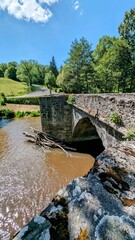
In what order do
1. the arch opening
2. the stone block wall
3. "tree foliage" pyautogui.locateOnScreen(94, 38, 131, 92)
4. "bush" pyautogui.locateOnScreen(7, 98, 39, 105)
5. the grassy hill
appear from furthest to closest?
the grassy hill
"bush" pyautogui.locateOnScreen(7, 98, 39, 105)
"tree foliage" pyautogui.locateOnScreen(94, 38, 131, 92)
the arch opening
the stone block wall

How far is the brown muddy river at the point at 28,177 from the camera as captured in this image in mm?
6035

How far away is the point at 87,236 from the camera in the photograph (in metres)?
0.96

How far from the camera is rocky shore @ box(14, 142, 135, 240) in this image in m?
0.98

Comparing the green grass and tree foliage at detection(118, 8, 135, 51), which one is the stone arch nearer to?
the green grass

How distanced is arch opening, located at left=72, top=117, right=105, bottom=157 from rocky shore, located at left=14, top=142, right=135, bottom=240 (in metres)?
9.57

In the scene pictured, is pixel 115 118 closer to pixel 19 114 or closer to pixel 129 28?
pixel 19 114

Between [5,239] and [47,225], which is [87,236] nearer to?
[47,225]

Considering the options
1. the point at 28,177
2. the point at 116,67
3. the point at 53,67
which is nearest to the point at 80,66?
the point at 116,67

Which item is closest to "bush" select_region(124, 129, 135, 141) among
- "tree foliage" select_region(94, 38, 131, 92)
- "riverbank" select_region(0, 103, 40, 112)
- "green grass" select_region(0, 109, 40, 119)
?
"tree foliage" select_region(94, 38, 131, 92)

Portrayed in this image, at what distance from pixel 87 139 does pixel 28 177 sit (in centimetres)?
581

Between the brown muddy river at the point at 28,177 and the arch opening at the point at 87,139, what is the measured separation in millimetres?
1062

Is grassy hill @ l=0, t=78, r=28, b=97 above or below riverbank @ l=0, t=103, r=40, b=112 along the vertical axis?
above

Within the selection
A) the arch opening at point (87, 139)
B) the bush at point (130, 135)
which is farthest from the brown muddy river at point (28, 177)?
the bush at point (130, 135)

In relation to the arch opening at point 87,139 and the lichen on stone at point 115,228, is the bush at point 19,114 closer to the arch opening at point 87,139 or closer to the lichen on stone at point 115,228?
the arch opening at point 87,139
